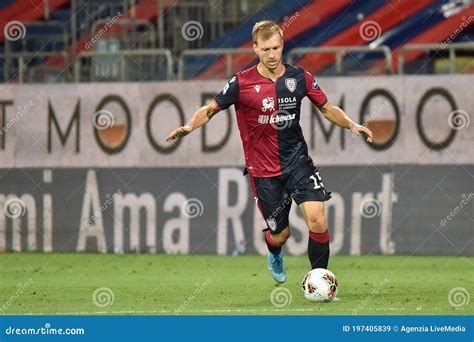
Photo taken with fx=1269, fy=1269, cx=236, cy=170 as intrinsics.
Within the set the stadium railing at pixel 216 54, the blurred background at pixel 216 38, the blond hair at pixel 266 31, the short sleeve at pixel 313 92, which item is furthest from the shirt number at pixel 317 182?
the stadium railing at pixel 216 54

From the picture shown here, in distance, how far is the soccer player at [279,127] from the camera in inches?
450

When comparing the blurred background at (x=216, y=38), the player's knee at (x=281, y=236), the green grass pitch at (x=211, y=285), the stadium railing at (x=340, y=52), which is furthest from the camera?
the blurred background at (x=216, y=38)

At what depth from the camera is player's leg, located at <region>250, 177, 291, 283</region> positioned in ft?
39.0

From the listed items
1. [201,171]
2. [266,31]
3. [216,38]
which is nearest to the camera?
[266,31]

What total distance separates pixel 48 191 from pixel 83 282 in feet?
11.1

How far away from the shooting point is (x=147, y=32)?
18297 millimetres

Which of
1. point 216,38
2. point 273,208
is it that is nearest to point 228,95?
point 273,208

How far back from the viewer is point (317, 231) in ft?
37.6

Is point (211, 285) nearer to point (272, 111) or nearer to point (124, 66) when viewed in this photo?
point (272, 111)

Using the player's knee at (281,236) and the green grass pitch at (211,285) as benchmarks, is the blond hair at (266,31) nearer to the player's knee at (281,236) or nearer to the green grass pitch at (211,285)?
the player's knee at (281,236)

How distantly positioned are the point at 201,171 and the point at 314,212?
17.8ft

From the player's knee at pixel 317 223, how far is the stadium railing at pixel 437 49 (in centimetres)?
548
